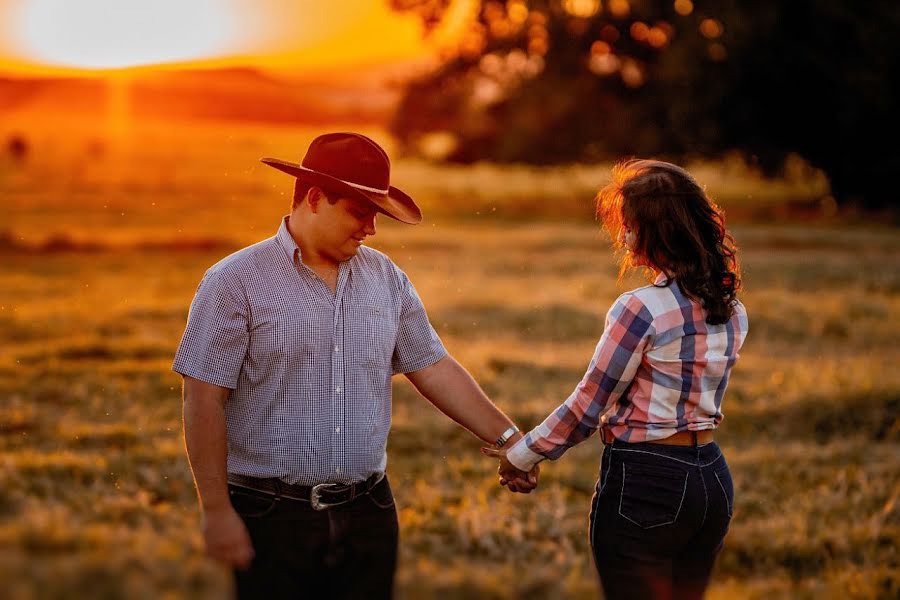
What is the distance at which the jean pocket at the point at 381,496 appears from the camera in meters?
3.57

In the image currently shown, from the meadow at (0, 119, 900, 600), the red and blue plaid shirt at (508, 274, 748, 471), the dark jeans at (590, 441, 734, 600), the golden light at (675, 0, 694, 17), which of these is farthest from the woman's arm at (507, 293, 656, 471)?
the golden light at (675, 0, 694, 17)

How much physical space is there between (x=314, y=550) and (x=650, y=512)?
3.43 feet

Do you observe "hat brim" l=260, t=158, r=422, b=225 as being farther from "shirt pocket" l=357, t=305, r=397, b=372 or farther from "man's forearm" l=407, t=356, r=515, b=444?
"man's forearm" l=407, t=356, r=515, b=444

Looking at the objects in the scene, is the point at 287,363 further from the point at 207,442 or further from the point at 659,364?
the point at 659,364

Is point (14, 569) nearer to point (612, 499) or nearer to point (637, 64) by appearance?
point (612, 499)

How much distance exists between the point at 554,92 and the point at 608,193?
80.0 feet

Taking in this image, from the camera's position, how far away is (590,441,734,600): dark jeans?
3447 millimetres

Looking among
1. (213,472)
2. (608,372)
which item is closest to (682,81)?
(608,372)

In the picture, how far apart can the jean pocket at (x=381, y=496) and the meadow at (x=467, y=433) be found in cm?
30

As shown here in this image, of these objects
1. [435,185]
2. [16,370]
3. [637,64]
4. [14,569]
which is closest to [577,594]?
[14,569]

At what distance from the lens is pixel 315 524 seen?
3428mm

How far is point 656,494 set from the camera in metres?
3.44

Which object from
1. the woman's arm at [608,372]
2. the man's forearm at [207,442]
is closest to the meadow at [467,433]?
the man's forearm at [207,442]

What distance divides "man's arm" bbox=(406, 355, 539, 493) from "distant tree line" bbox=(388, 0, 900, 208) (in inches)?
889
